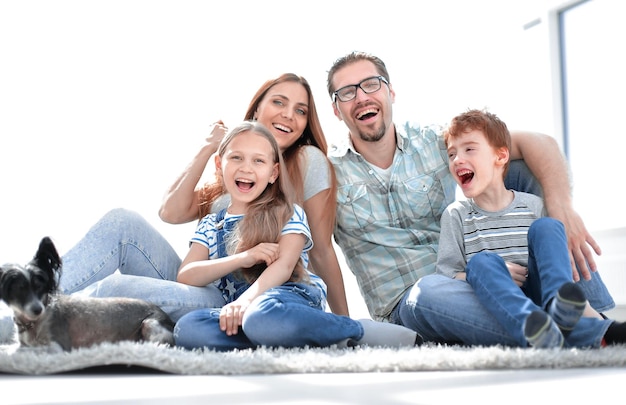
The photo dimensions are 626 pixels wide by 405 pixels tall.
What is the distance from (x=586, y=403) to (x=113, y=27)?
10.5 ft

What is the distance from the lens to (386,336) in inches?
74.0

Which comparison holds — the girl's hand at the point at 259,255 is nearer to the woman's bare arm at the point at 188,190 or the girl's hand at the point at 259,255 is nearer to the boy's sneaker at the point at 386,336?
the boy's sneaker at the point at 386,336

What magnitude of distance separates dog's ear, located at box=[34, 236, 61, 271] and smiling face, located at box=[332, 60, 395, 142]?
1.18 m

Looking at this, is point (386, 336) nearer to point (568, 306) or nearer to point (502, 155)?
point (568, 306)

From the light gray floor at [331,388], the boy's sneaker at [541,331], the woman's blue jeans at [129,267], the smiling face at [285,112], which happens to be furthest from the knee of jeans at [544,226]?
the smiling face at [285,112]

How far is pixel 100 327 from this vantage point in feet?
5.35

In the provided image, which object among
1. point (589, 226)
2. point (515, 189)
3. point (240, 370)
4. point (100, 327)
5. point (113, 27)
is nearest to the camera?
point (240, 370)

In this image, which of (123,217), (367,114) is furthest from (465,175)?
(123,217)

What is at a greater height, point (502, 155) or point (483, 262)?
point (502, 155)

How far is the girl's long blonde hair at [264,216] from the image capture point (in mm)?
1979

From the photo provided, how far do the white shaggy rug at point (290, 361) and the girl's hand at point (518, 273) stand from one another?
388 millimetres

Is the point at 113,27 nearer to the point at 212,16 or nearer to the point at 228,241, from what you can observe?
the point at 212,16

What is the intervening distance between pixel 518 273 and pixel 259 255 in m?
0.68

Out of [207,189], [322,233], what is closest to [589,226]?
[322,233]
